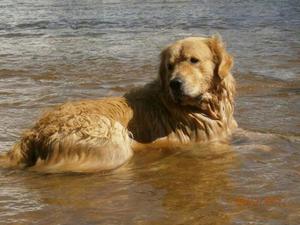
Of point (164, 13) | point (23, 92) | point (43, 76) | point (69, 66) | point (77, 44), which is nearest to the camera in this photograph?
point (23, 92)

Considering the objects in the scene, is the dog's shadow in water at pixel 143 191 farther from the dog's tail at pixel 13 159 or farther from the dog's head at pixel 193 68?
the dog's head at pixel 193 68

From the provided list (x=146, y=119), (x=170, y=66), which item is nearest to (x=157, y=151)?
(x=146, y=119)

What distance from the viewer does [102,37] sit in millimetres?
18922

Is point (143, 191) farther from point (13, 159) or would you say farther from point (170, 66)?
point (170, 66)

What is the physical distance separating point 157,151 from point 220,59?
1.32 metres

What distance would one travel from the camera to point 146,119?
23.1 ft

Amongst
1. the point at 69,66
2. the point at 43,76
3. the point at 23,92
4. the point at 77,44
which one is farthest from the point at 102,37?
the point at 23,92

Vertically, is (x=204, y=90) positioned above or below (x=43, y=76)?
above

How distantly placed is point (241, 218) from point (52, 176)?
2.24m

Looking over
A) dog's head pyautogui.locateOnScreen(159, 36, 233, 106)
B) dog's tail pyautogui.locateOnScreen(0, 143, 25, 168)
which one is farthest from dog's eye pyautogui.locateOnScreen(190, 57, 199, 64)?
dog's tail pyautogui.locateOnScreen(0, 143, 25, 168)

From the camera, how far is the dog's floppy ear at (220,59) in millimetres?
6984

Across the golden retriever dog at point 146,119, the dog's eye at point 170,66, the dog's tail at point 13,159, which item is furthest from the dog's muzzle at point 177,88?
the dog's tail at point 13,159

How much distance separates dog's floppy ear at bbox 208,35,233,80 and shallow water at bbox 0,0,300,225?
2.76ft

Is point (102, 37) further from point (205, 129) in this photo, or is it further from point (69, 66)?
point (205, 129)
